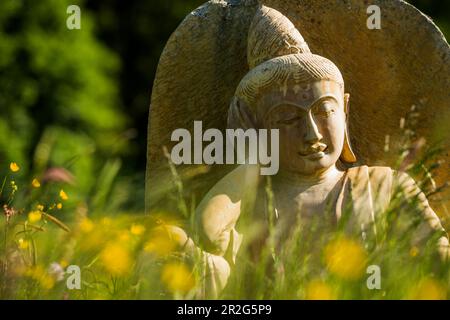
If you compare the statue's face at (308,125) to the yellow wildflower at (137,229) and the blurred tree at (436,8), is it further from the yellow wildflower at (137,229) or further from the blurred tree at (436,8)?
the blurred tree at (436,8)

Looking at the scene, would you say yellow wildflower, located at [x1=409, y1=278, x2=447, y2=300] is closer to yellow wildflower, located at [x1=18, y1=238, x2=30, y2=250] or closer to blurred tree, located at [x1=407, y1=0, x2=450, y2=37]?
yellow wildflower, located at [x1=18, y1=238, x2=30, y2=250]

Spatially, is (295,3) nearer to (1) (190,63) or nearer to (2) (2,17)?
(1) (190,63)

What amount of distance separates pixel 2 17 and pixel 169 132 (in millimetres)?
6172

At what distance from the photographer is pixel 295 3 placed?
5254mm

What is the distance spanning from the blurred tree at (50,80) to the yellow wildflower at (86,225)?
7.13 metres

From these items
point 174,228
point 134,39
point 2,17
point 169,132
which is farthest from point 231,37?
point 134,39

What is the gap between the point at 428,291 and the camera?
362cm

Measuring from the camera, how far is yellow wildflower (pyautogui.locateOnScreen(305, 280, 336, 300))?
3432 mm

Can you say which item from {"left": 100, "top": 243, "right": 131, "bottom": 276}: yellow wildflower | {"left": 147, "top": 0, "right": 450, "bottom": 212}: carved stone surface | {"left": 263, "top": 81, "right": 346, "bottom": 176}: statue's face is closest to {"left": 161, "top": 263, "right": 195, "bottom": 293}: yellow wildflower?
{"left": 100, "top": 243, "right": 131, "bottom": 276}: yellow wildflower

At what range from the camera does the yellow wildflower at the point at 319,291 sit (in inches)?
135

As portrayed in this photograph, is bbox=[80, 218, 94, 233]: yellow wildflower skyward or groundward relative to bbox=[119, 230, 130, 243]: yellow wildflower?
skyward

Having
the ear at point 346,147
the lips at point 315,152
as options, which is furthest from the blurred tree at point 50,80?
the lips at point 315,152

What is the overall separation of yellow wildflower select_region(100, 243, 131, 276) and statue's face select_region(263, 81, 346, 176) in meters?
1.10

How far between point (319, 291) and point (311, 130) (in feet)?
4.30
